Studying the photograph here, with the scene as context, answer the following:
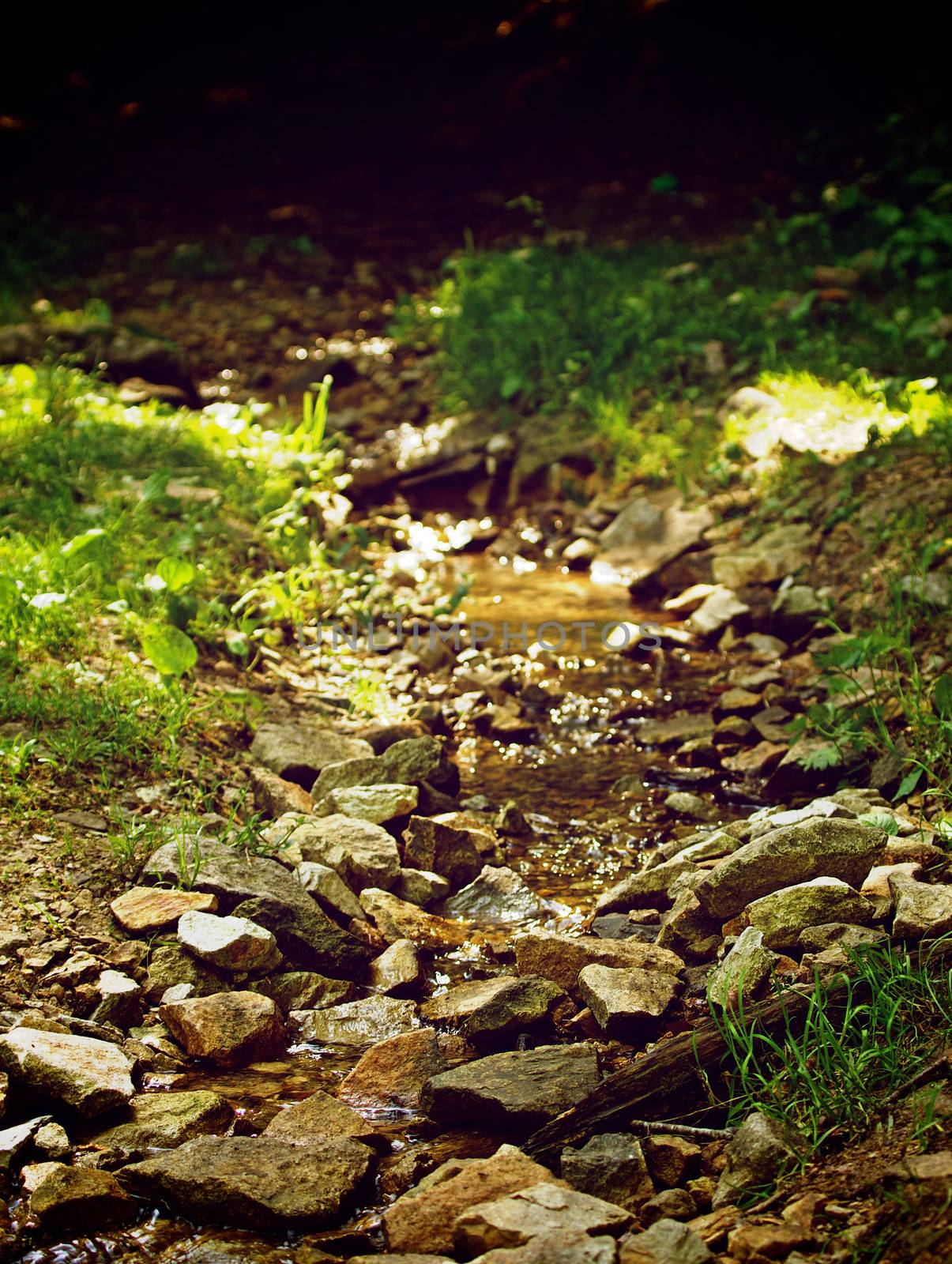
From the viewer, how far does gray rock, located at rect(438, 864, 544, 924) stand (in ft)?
9.82

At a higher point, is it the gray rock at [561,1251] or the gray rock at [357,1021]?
the gray rock at [561,1251]

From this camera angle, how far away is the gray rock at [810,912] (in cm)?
239

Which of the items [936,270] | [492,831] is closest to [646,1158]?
[492,831]

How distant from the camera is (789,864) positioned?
2.56 m

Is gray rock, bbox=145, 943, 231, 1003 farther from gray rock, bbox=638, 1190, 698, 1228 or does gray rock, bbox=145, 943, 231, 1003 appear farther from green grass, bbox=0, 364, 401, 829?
gray rock, bbox=638, 1190, 698, 1228

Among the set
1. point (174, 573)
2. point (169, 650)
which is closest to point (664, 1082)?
point (169, 650)

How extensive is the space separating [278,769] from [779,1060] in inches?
72.6

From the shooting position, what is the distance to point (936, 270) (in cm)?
676

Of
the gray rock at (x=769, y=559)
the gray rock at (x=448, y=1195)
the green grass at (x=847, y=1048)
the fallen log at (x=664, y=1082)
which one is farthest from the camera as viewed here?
the gray rock at (x=769, y=559)

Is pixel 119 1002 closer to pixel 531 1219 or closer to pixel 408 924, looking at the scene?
pixel 408 924

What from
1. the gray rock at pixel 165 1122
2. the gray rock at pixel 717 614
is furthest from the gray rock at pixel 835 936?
the gray rock at pixel 717 614

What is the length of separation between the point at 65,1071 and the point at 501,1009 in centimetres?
89

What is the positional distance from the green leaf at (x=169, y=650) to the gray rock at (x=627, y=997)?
1778mm

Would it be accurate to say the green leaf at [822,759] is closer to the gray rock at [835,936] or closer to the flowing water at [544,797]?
the flowing water at [544,797]
